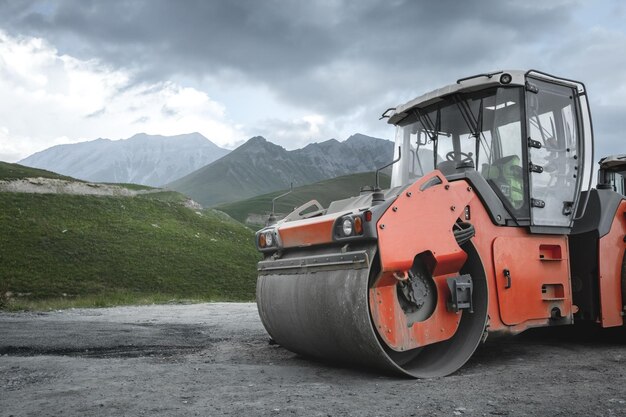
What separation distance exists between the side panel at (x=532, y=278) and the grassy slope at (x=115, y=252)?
60.2 feet

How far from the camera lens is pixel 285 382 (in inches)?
213

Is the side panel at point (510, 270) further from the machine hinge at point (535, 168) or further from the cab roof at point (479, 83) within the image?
the cab roof at point (479, 83)

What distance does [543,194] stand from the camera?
22.5 ft

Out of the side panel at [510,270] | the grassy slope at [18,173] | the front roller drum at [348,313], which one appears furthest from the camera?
the grassy slope at [18,173]

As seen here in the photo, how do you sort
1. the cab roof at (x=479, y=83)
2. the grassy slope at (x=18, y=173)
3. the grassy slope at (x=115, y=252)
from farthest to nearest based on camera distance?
the grassy slope at (x=18, y=173) < the grassy slope at (x=115, y=252) < the cab roof at (x=479, y=83)

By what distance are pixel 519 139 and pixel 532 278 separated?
1.49 m

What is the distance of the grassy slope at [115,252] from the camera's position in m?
31.2

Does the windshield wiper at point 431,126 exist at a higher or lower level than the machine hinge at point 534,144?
higher

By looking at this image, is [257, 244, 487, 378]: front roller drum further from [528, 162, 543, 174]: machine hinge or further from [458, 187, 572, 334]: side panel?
[528, 162, 543, 174]: machine hinge

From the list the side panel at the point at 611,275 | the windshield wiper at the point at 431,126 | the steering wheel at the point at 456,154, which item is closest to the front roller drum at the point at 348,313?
the steering wheel at the point at 456,154

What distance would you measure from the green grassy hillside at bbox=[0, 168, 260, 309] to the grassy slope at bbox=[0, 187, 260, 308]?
5cm

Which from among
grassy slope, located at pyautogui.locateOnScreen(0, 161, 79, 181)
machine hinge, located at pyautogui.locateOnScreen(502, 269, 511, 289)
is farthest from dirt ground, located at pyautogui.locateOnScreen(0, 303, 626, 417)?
grassy slope, located at pyautogui.locateOnScreen(0, 161, 79, 181)

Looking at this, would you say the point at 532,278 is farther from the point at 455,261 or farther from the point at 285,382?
the point at 285,382

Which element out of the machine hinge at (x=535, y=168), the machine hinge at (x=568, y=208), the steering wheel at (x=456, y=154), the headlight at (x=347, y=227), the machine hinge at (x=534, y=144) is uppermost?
the machine hinge at (x=534, y=144)
